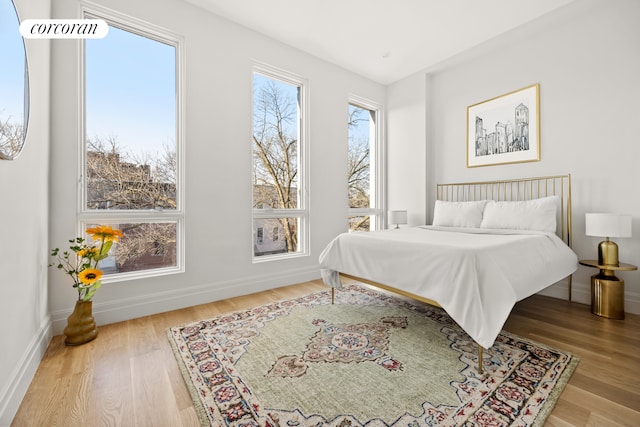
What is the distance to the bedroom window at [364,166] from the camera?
14.8 ft

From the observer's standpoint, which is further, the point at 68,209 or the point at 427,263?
the point at 68,209

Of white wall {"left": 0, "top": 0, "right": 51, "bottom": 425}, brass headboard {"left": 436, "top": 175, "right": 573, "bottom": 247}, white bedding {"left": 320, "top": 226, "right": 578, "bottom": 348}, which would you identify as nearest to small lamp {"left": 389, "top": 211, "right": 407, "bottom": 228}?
brass headboard {"left": 436, "top": 175, "right": 573, "bottom": 247}

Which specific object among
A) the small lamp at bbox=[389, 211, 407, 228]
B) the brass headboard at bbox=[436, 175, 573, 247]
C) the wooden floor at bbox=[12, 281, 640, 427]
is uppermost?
the brass headboard at bbox=[436, 175, 573, 247]

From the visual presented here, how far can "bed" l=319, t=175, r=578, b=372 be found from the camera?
1708mm

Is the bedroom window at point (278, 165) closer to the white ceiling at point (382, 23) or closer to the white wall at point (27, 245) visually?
the white ceiling at point (382, 23)

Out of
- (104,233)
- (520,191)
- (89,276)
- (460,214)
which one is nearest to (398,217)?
(460,214)

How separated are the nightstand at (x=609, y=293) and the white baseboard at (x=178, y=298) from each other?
2.98 metres

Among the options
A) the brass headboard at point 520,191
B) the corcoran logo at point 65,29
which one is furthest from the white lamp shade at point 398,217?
the corcoran logo at point 65,29

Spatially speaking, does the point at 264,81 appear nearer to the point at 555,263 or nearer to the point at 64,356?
the point at 64,356

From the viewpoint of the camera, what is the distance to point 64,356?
1.86 m

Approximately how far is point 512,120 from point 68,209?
15.5 ft

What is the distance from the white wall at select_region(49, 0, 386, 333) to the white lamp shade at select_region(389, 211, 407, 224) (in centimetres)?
126

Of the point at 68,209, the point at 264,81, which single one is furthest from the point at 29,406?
the point at 264,81

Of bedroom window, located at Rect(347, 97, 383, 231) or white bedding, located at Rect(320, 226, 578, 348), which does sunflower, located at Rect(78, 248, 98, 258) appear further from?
bedroom window, located at Rect(347, 97, 383, 231)
